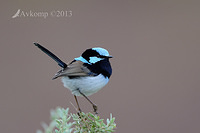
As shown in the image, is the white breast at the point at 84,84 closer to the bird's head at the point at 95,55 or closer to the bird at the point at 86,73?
the bird at the point at 86,73

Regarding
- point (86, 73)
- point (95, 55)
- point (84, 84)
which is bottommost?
point (84, 84)

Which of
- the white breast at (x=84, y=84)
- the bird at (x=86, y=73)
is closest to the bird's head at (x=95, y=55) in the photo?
the bird at (x=86, y=73)

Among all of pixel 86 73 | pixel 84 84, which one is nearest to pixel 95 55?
pixel 86 73

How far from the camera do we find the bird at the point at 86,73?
2189mm

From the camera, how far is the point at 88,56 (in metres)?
2.42

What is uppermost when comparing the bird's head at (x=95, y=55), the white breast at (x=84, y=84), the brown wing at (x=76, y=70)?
the bird's head at (x=95, y=55)

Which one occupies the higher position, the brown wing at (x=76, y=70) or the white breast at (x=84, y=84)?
the brown wing at (x=76, y=70)

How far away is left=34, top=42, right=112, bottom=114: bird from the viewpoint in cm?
219

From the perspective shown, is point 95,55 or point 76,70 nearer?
point 76,70

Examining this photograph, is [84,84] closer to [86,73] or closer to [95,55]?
[86,73]

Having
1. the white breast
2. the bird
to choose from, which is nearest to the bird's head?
the bird

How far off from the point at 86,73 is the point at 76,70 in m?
0.09

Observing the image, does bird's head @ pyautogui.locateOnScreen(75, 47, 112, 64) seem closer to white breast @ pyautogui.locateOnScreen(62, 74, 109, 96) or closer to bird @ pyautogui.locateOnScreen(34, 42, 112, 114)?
bird @ pyautogui.locateOnScreen(34, 42, 112, 114)

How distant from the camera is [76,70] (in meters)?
2.26
